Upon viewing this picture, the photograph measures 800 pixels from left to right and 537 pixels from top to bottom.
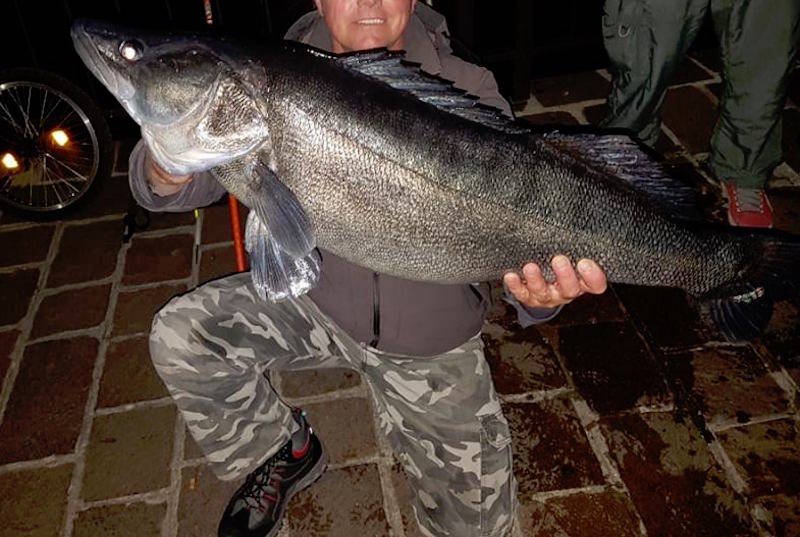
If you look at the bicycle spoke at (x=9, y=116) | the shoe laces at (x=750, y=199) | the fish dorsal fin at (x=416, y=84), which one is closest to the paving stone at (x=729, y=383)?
the shoe laces at (x=750, y=199)

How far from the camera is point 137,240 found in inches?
176

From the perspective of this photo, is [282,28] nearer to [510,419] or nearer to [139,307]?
[139,307]

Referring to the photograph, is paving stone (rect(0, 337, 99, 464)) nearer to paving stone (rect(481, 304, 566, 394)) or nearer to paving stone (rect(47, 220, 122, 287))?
paving stone (rect(47, 220, 122, 287))

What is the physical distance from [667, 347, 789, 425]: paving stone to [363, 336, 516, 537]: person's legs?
1336mm

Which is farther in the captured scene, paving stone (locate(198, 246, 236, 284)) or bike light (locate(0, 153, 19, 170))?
bike light (locate(0, 153, 19, 170))

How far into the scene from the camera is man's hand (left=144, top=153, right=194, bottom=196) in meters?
2.38

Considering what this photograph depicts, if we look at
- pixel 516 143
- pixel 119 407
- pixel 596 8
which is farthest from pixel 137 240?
pixel 596 8

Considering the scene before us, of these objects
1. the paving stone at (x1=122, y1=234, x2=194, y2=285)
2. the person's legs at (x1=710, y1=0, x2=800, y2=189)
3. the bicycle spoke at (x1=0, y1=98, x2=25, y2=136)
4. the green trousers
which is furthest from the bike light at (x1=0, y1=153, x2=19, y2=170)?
the person's legs at (x1=710, y1=0, x2=800, y2=189)

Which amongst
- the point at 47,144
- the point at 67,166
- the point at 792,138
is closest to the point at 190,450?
the point at 67,166

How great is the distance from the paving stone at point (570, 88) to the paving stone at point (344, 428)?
371 centimetres

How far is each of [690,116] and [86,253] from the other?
509 cm

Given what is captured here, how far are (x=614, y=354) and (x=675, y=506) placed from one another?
0.91 meters

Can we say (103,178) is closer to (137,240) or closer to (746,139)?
(137,240)

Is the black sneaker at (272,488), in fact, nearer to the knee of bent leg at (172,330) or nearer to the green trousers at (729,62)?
the knee of bent leg at (172,330)
